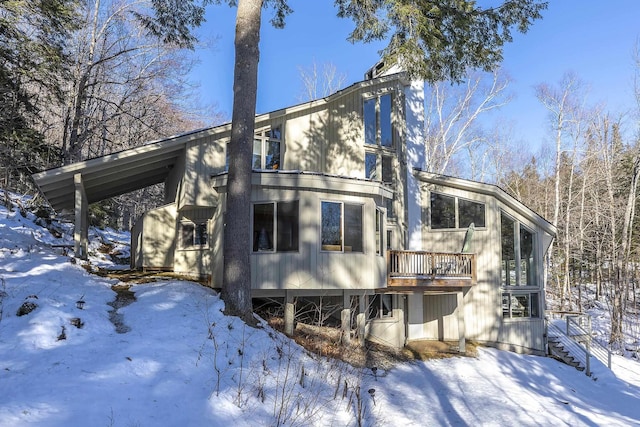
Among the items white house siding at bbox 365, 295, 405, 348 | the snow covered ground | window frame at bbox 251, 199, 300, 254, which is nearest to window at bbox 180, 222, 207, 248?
the snow covered ground

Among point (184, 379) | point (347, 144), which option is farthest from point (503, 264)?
point (184, 379)

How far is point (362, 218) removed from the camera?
11172 millimetres

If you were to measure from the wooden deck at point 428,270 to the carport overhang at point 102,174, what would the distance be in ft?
24.4

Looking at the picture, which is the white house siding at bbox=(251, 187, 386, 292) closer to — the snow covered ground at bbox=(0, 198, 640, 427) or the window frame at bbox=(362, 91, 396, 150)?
the snow covered ground at bbox=(0, 198, 640, 427)

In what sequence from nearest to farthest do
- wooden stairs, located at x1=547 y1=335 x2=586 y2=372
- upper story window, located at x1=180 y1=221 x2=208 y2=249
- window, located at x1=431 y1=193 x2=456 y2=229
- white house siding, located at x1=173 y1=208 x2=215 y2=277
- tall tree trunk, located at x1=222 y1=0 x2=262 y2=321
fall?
tall tree trunk, located at x1=222 y1=0 x2=262 y2=321, white house siding, located at x1=173 y1=208 x2=215 y2=277, upper story window, located at x1=180 y1=221 x2=208 y2=249, wooden stairs, located at x1=547 y1=335 x2=586 y2=372, window, located at x1=431 y1=193 x2=456 y2=229

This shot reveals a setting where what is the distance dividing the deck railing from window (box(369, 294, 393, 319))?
1.96 meters

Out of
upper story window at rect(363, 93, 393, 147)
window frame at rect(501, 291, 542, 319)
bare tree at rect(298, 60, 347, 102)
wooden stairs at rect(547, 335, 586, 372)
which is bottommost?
wooden stairs at rect(547, 335, 586, 372)

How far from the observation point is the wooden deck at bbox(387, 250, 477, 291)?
12391 mm

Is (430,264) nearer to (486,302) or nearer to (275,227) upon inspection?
(486,302)

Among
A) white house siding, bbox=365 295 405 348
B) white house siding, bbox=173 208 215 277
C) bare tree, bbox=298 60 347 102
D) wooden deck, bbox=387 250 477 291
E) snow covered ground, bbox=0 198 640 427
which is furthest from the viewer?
bare tree, bbox=298 60 347 102

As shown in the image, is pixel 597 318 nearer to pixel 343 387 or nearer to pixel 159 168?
pixel 343 387

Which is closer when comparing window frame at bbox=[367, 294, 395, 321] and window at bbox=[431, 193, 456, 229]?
window frame at bbox=[367, 294, 395, 321]

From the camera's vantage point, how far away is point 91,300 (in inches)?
333

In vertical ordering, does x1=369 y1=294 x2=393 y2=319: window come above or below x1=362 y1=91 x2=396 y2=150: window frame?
below
